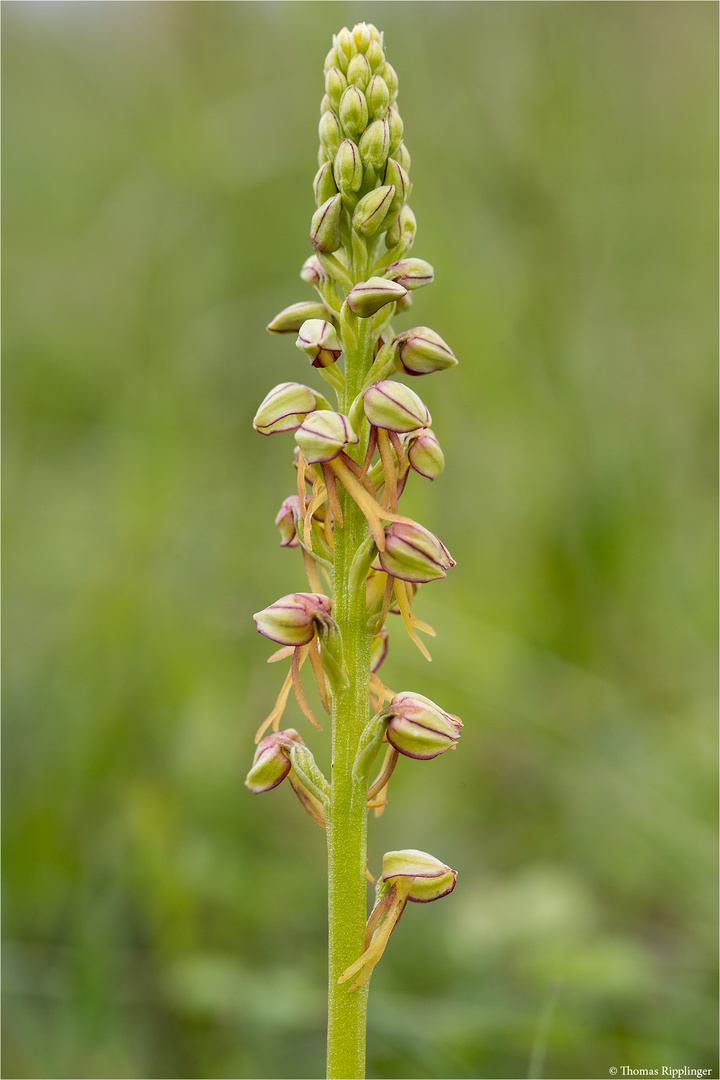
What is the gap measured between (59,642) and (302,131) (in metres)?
3.83

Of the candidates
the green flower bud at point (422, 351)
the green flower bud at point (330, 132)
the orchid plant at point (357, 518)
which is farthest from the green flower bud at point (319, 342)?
the green flower bud at point (330, 132)

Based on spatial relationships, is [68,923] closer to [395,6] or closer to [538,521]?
[538,521]

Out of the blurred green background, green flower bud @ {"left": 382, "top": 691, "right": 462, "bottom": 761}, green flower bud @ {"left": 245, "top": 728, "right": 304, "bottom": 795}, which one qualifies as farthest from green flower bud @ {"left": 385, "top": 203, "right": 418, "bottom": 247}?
the blurred green background

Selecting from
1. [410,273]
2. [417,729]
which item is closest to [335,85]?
[410,273]

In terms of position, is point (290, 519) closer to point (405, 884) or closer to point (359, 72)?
point (405, 884)

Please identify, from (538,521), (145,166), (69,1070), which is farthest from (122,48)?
(69,1070)

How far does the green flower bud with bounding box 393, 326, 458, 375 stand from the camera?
1801 mm

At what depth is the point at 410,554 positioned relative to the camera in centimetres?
172

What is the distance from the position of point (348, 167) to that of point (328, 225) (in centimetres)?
12

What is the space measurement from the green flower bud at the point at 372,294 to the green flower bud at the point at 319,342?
70 mm

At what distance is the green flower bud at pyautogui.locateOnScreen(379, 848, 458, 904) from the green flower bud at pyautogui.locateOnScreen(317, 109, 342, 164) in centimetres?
137

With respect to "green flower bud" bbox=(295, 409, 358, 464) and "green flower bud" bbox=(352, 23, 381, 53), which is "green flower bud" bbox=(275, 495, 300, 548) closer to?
"green flower bud" bbox=(295, 409, 358, 464)

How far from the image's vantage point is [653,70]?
848 centimetres

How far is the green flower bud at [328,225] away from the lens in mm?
1814
